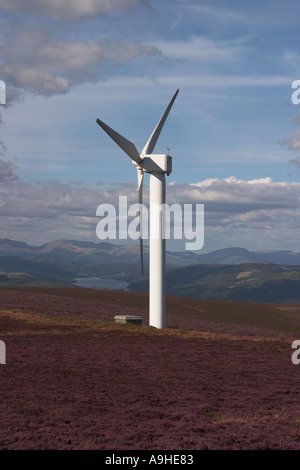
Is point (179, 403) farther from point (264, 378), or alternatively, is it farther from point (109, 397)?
point (264, 378)

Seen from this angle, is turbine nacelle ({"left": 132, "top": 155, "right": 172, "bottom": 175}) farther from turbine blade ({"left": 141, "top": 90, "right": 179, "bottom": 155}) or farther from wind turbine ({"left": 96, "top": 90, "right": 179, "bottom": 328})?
turbine blade ({"left": 141, "top": 90, "right": 179, "bottom": 155})

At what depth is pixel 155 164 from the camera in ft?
200

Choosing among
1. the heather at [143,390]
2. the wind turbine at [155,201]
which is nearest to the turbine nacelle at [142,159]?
the wind turbine at [155,201]

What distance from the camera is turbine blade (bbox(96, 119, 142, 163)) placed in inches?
2314

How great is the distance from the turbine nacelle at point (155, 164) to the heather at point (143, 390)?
18.0 meters

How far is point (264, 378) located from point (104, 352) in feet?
47.5

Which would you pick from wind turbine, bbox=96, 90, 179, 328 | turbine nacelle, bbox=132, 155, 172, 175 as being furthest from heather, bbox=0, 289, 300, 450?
turbine nacelle, bbox=132, 155, 172, 175

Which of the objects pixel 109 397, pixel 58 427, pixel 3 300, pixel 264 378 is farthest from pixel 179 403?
pixel 3 300

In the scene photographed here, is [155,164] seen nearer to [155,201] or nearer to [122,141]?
[155,201]

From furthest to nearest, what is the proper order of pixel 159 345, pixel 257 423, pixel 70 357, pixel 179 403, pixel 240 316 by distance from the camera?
pixel 240 316 → pixel 159 345 → pixel 70 357 → pixel 179 403 → pixel 257 423

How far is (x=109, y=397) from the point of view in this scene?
29984mm

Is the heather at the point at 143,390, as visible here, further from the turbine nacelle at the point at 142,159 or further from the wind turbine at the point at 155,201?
the turbine nacelle at the point at 142,159

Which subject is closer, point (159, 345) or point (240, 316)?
point (159, 345)
